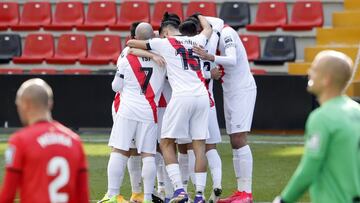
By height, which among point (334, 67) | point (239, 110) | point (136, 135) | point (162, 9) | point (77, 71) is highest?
point (334, 67)

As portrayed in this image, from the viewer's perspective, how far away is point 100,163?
16281mm

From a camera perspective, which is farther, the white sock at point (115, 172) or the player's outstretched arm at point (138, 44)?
the white sock at point (115, 172)

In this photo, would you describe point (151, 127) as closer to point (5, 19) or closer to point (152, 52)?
point (152, 52)

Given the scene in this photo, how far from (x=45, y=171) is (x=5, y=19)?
19082 millimetres

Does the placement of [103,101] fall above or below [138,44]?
below

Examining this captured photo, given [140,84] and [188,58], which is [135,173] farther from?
[188,58]

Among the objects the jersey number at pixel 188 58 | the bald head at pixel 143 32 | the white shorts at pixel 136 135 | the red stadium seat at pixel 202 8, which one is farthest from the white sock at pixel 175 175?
the red stadium seat at pixel 202 8

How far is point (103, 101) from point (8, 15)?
5.56 metres

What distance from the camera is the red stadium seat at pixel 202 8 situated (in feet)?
77.3

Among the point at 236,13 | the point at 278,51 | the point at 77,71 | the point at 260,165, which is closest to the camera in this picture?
the point at 260,165

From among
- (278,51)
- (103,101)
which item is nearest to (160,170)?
(103,101)

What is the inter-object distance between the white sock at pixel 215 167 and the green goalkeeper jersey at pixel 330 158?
525 cm

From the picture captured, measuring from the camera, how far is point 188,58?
11.7 metres

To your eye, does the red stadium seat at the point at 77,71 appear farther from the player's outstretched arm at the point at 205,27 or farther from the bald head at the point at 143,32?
the bald head at the point at 143,32
